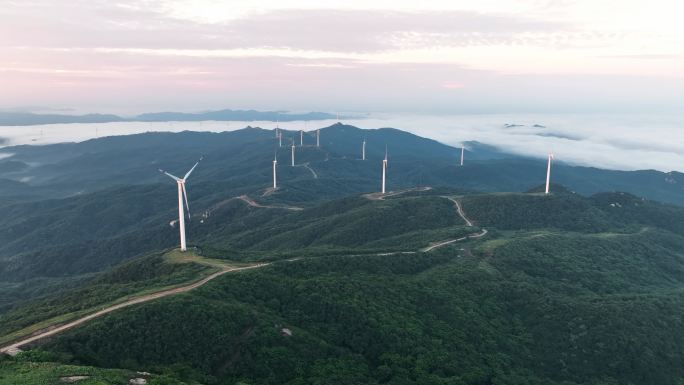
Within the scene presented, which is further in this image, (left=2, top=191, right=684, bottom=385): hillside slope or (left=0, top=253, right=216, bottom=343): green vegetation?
(left=0, top=253, right=216, bottom=343): green vegetation

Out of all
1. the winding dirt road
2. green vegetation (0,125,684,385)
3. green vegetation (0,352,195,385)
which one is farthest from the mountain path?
green vegetation (0,352,195,385)

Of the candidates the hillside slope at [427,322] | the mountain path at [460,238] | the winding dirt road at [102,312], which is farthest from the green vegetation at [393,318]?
the winding dirt road at [102,312]

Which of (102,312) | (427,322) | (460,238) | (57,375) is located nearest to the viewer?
(57,375)

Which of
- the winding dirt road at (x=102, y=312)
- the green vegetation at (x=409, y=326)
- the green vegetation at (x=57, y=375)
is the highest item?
the green vegetation at (x=57, y=375)

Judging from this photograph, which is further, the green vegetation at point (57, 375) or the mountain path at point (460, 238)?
the mountain path at point (460, 238)

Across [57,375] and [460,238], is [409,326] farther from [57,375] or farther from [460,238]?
[460,238]

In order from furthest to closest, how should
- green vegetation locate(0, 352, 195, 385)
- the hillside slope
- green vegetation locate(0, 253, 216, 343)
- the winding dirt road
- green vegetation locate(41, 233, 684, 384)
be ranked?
green vegetation locate(0, 253, 216, 343)
the hillside slope
green vegetation locate(41, 233, 684, 384)
the winding dirt road
green vegetation locate(0, 352, 195, 385)

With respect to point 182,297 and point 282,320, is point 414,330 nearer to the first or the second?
point 282,320

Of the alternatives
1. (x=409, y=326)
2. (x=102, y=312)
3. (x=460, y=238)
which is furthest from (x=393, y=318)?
(x=460, y=238)

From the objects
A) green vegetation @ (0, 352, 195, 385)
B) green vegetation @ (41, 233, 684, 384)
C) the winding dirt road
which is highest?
green vegetation @ (0, 352, 195, 385)

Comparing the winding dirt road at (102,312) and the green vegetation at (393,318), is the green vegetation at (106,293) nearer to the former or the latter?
the green vegetation at (393,318)

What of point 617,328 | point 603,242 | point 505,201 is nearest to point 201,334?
point 617,328

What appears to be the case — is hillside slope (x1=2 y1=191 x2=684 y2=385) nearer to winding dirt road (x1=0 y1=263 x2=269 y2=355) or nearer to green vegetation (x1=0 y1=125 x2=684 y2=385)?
green vegetation (x1=0 y1=125 x2=684 y2=385)
